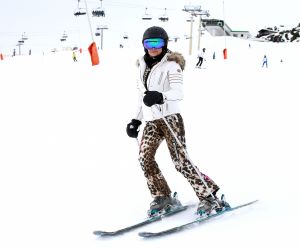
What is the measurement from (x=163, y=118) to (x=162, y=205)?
0.86 meters

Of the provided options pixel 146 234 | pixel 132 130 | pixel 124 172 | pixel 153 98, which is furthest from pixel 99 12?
pixel 146 234

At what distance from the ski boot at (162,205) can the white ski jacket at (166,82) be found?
0.76 metres

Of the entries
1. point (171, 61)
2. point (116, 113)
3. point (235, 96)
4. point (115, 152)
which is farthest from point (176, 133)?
point (235, 96)

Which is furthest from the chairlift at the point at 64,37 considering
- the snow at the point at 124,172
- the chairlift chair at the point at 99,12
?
the snow at the point at 124,172

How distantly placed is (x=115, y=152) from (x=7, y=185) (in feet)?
7.91

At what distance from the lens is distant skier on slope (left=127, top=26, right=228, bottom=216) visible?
3.97m

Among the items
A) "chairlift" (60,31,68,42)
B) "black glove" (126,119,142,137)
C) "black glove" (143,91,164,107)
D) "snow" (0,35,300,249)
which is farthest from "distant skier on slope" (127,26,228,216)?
"chairlift" (60,31,68,42)

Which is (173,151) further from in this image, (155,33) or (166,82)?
(155,33)

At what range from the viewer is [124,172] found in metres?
6.39

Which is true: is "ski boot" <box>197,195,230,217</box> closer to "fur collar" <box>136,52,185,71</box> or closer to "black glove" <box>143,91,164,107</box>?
"black glove" <box>143,91,164,107</box>

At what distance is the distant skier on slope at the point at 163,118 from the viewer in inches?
156

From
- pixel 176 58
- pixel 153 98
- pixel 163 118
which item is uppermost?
pixel 176 58

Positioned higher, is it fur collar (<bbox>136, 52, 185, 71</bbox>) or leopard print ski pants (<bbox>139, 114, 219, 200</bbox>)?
fur collar (<bbox>136, 52, 185, 71</bbox>)


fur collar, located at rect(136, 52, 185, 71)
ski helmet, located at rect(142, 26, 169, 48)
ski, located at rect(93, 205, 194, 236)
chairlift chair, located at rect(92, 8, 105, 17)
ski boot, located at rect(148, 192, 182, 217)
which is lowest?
ski, located at rect(93, 205, 194, 236)
